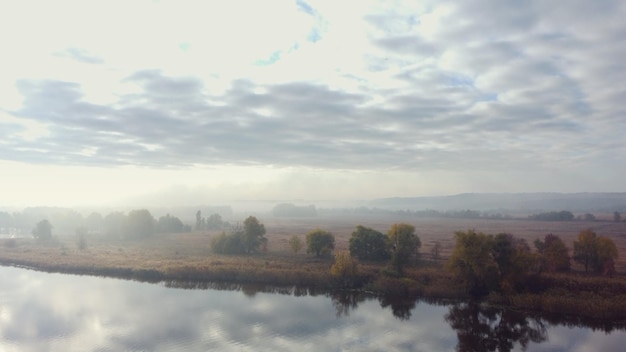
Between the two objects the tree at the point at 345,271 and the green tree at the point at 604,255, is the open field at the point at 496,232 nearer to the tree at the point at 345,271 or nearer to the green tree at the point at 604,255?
the green tree at the point at 604,255

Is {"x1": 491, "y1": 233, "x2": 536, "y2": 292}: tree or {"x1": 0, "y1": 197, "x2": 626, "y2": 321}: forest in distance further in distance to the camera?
{"x1": 491, "y1": 233, "x2": 536, "y2": 292}: tree

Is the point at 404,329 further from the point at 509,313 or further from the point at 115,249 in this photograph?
the point at 115,249

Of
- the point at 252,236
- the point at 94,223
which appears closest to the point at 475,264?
the point at 252,236

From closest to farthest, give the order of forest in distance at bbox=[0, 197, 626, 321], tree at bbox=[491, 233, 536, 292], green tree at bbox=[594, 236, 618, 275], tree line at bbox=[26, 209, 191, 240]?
forest in distance at bbox=[0, 197, 626, 321] → tree at bbox=[491, 233, 536, 292] → green tree at bbox=[594, 236, 618, 275] → tree line at bbox=[26, 209, 191, 240]

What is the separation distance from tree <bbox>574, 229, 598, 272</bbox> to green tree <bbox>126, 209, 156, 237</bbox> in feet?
274

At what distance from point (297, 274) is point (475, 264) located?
2001 centimetres

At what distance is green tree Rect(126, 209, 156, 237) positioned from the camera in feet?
316

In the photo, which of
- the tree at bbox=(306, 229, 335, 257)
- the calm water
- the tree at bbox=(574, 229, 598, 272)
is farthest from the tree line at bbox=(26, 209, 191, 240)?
the tree at bbox=(574, 229, 598, 272)

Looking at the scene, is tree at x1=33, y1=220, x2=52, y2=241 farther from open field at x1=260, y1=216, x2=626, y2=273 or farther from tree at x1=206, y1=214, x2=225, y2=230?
tree at x1=206, y1=214, x2=225, y2=230

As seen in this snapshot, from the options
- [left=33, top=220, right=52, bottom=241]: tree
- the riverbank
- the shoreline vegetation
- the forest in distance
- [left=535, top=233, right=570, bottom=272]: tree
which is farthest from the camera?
[left=33, top=220, right=52, bottom=241]: tree

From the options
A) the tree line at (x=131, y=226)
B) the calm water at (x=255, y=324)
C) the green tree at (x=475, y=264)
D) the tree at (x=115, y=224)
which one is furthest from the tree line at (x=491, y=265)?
the tree at (x=115, y=224)

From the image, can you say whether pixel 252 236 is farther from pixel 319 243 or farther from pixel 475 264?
pixel 475 264

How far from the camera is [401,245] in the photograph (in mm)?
55562

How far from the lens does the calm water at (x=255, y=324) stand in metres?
31.5
